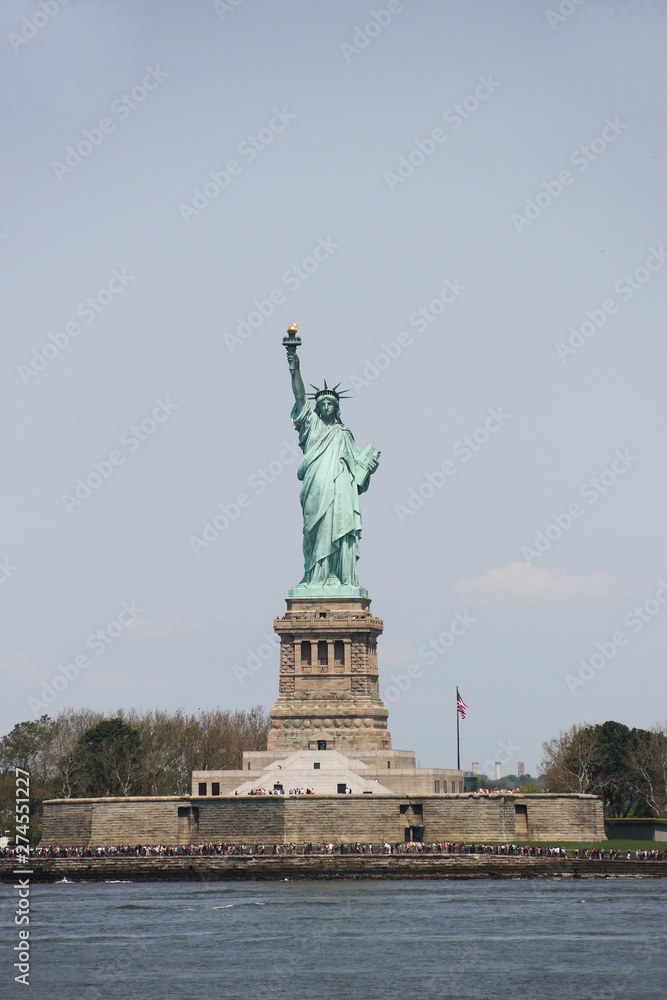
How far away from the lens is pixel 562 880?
6606cm

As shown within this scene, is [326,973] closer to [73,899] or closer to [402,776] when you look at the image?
[73,899]

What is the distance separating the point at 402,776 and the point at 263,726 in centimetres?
3060

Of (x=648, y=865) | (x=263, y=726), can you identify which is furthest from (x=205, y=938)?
(x=263, y=726)

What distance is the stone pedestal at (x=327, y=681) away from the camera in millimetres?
76125

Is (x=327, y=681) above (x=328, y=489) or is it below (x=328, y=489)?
below

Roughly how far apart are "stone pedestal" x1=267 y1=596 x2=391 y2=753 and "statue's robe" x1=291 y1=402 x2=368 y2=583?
103 inches

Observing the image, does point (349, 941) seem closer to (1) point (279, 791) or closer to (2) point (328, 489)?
(1) point (279, 791)

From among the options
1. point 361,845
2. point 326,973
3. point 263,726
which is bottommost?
point 326,973

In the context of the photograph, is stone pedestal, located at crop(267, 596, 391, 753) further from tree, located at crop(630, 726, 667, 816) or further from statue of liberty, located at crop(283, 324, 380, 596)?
tree, located at crop(630, 726, 667, 816)

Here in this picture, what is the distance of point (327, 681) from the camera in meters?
77.1

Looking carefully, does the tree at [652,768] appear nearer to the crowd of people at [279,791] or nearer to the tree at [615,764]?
the tree at [615,764]

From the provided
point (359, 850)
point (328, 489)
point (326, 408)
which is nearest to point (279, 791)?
point (359, 850)

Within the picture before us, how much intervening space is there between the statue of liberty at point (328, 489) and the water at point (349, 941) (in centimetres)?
1838

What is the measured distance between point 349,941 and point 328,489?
3209 cm
